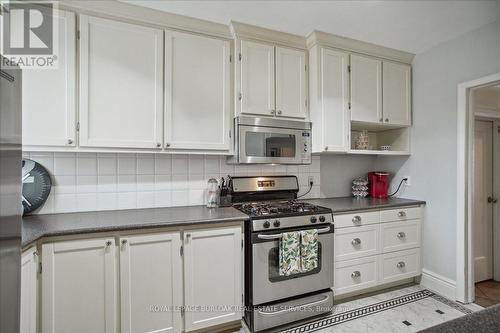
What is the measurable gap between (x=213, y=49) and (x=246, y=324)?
236cm

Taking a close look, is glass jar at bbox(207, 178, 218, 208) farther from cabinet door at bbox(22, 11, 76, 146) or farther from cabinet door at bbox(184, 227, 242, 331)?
cabinet door at bbox(22, 11, 76, 146)

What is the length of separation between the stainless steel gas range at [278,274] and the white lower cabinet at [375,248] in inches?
7.7

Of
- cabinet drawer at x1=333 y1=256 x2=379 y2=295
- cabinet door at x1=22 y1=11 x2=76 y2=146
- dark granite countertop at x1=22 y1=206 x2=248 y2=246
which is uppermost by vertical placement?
cabinet door at x1=22 y1=11 x2=76 y2=146

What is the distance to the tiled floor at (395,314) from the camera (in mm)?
1925

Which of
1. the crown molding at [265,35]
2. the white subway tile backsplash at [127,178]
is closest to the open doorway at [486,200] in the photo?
the crown molding at [265,35]

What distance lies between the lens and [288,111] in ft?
7.73

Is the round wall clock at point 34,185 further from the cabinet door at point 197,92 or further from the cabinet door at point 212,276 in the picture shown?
the cabinet door at point 212,276

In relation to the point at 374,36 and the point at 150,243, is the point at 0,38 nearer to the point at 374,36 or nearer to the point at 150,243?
the point at 150,243

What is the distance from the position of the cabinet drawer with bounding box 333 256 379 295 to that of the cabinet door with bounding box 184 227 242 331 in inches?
38.3

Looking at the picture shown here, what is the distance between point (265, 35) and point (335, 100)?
94 cm

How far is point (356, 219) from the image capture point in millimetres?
2271

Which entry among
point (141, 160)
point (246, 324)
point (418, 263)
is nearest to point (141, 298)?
point (246, 324)

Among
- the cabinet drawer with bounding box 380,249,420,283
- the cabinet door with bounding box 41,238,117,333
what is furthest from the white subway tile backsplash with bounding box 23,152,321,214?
the cabinet drawer with bounding box 380,249,420,283

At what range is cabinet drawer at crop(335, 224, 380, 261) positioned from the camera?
7.26 feet
